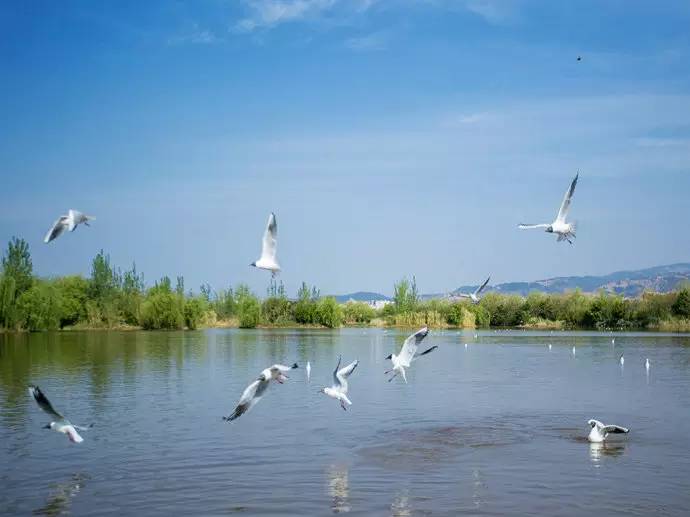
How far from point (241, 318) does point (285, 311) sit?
23.9 ft

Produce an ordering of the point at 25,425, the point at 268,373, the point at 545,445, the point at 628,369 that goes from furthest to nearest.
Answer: the point at 628,369
the point at 25,425
the point at 545,445
the point at 268,373

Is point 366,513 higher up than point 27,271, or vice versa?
point 27,271

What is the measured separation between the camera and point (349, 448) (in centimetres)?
1744

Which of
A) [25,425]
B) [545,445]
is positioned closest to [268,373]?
[545,445]

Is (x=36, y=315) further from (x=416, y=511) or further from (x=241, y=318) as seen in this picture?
(x=416, y=511)

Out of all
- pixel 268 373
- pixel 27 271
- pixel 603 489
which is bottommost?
pixel 603 489

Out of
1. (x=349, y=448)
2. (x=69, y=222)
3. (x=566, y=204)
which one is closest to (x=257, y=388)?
(x=69, y=222)

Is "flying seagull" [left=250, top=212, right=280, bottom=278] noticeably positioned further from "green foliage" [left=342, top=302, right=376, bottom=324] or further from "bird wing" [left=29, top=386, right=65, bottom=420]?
"green foliage" [left=342, top=302, right=376, bottom=324]

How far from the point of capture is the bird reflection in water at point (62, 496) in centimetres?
1255

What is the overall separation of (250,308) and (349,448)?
8736cm

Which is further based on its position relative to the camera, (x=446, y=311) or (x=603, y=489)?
(x=446, y=311)

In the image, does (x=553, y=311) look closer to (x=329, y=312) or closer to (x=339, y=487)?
(x=329, y=312)

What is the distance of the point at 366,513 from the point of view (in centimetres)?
1250

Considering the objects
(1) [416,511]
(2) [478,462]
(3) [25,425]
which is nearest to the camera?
(1) [416,511]
